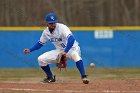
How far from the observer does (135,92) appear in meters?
9.41

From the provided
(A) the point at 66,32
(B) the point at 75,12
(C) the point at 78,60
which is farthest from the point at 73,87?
(B) the point at 75,12

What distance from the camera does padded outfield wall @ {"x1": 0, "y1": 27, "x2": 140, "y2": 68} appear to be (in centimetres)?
1769

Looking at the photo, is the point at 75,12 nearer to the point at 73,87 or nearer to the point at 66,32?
the point at 66,32

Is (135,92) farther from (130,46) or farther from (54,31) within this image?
(130,46)

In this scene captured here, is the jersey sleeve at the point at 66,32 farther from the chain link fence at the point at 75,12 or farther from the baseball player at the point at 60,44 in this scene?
the chain link fence at the point at 75,12

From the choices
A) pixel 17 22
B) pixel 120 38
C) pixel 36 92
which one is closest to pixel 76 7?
pixel 17 22

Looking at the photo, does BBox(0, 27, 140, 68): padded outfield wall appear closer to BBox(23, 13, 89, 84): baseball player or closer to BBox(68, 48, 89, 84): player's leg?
BBox(23, 13, 89, 84): baseball player

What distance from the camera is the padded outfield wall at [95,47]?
58.0 feet

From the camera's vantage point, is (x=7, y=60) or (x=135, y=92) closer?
(x=135, y=92)

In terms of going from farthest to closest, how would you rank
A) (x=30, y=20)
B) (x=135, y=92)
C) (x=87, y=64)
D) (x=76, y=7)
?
(x=76, y=7)
(x=30, y=20)
(x=87, y=64)
(x=135, y=92)

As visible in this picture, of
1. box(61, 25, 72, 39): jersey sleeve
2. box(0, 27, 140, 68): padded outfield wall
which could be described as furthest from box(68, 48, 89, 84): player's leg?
box(0, 27, 140, 68): padded outfield wall

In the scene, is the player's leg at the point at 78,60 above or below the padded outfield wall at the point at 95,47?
above

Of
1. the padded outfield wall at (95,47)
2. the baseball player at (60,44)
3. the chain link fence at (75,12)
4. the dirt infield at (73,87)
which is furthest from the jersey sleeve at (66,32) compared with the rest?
the chain link fence at (75,12)

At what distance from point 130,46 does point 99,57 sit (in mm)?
1043
